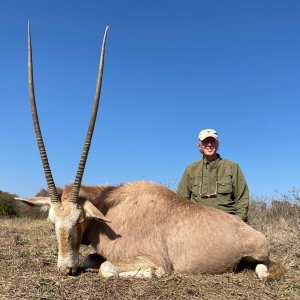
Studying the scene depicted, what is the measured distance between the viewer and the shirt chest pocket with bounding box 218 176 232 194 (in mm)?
6262

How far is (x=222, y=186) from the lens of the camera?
6.29 meters

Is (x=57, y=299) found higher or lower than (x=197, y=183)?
lower

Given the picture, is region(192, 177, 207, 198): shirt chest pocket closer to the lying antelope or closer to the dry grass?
the lying antelope

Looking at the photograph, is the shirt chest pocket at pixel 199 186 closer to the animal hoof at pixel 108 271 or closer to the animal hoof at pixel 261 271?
the animal hoof at pixel 261 271

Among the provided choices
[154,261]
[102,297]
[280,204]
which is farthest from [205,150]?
[280,204]

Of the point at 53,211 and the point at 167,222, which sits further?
the point at 167,222

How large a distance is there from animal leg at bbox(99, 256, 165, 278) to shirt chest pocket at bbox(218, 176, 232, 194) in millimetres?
2058

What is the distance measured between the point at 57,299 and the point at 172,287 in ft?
3.71

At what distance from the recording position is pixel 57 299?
3721mm

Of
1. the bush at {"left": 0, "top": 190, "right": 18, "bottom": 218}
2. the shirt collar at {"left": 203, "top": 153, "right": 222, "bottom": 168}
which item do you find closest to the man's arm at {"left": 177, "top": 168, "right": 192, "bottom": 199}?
the shirt collar at {"left": 203, "top": 153, "right": 222, "bottom": 168}

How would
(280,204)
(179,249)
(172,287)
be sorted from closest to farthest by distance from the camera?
(172,287) → (179,249) → (280,204)

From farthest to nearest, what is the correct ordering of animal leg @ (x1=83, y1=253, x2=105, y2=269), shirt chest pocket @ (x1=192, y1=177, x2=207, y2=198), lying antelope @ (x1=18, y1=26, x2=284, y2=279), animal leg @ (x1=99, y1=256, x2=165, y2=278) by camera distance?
shirt chest pocket @ (x1=192, y1=177, x2=207, y2=198), animal leg @ (x1=83, y1=253, x2=105, y2=269), lying antelope @ (x1=18, y1=26, x2=284, y2=279), animal leg @ (x1=99, y1=256, x2=165, y2=278)

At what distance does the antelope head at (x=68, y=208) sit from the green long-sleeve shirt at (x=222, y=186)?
2.20 metres

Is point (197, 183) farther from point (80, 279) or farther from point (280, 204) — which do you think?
Result: point (280, 204)
